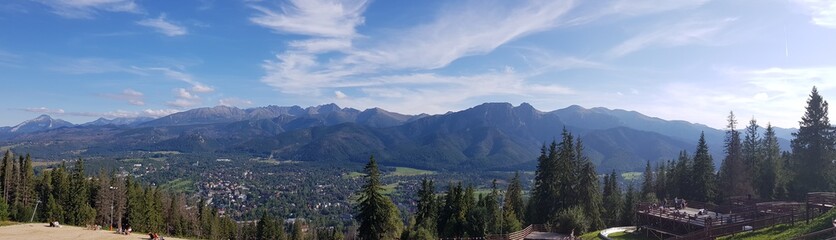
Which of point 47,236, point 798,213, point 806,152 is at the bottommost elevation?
point 47,236

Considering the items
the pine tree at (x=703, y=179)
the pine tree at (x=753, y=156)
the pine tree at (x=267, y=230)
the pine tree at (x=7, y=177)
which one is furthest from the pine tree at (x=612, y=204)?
the pine tree at (x=7, y=177)

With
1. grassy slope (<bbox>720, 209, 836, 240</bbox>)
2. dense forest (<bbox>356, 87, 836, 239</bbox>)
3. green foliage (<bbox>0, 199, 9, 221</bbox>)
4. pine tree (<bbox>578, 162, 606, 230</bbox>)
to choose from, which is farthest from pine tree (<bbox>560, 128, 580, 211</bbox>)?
green foliage (<bbox>0, 199, 9, 221</bbox>)

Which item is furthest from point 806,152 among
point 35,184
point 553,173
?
point 35,184

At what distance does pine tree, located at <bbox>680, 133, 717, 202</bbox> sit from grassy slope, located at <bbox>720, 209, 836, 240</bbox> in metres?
33.2

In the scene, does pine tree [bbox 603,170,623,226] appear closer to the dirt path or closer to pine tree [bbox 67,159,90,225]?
the dirt path

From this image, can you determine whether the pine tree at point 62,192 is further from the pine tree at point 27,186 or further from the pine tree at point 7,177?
the pine tree at point 7,177

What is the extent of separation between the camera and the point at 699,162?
7394 centimetres

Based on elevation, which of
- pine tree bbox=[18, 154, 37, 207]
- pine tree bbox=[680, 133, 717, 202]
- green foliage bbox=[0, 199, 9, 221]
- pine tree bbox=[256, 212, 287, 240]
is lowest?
pine tree bbox=[256, 212, 287, 240]

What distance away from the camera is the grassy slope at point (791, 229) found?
35.1 metres

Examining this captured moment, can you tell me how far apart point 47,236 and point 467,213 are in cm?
4711

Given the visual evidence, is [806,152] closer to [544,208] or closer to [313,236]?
[544,208]

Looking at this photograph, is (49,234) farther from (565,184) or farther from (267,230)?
(565,184)

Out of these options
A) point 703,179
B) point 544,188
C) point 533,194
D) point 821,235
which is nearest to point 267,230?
point 533,194

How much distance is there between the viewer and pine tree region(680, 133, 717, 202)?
7269 cm
